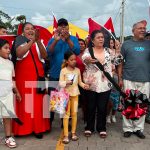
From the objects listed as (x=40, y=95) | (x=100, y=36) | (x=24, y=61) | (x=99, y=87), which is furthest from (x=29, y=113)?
(x=100, y=36)

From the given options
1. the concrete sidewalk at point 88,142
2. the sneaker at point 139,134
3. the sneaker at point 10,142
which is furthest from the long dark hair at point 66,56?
the sneaker at point 139,134

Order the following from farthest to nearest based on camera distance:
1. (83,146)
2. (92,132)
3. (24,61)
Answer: (92,132) → (24,61) → (83,146)

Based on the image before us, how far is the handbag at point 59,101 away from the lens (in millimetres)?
5504

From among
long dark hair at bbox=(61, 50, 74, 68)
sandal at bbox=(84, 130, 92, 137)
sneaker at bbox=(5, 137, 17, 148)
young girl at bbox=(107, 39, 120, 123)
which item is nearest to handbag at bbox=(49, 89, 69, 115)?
long dark hair at bbox=(61, 50, 74, 68)

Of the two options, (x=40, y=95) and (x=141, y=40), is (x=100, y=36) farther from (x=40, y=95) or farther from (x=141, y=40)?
(x=40, y=95)

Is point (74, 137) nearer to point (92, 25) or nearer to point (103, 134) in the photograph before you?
point (103, 134)

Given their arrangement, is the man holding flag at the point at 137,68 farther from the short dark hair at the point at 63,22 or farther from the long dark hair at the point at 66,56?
the short dark hair at the point at 63,22

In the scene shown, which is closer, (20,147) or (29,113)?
(20,147)

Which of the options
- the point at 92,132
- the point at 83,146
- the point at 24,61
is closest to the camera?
the point at 83,146

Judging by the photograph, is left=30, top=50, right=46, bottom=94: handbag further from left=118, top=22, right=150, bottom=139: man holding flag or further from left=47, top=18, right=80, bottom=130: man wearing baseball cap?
left=118, top=22, right=150, bottom=139: man holding flag

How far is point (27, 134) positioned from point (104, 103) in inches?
57.0

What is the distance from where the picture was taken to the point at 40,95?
5930mm

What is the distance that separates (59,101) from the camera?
18.1 feet

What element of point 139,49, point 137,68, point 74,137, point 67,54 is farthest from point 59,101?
point 139,49
